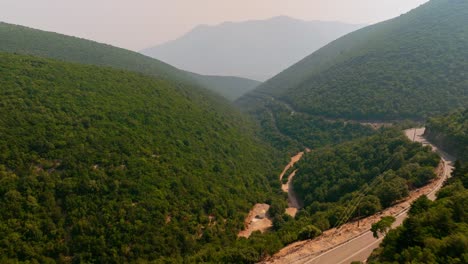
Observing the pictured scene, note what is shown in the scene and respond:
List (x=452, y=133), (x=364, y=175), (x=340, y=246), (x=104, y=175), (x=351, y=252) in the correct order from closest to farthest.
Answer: (x=351, y=252) → (x=340, y=246) → (x=104, y=175) → (x=452, y=133) → (x=364, y=175)

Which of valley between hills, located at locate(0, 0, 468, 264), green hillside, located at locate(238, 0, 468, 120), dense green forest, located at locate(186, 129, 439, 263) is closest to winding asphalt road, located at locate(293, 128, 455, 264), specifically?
valley between hills, located at locate(0, 0, 468, 264)

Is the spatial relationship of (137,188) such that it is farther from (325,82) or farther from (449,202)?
(325,82)

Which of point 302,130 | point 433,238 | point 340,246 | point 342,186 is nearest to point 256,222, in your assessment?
point 342,186

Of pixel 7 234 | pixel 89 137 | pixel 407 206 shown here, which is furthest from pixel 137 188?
pixel 407 206

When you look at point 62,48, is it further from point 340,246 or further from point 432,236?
point 432,236

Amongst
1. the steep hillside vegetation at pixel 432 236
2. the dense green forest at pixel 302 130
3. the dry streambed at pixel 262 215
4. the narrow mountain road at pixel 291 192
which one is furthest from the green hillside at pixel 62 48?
the steep hillside vegetation at pixel 432 236
